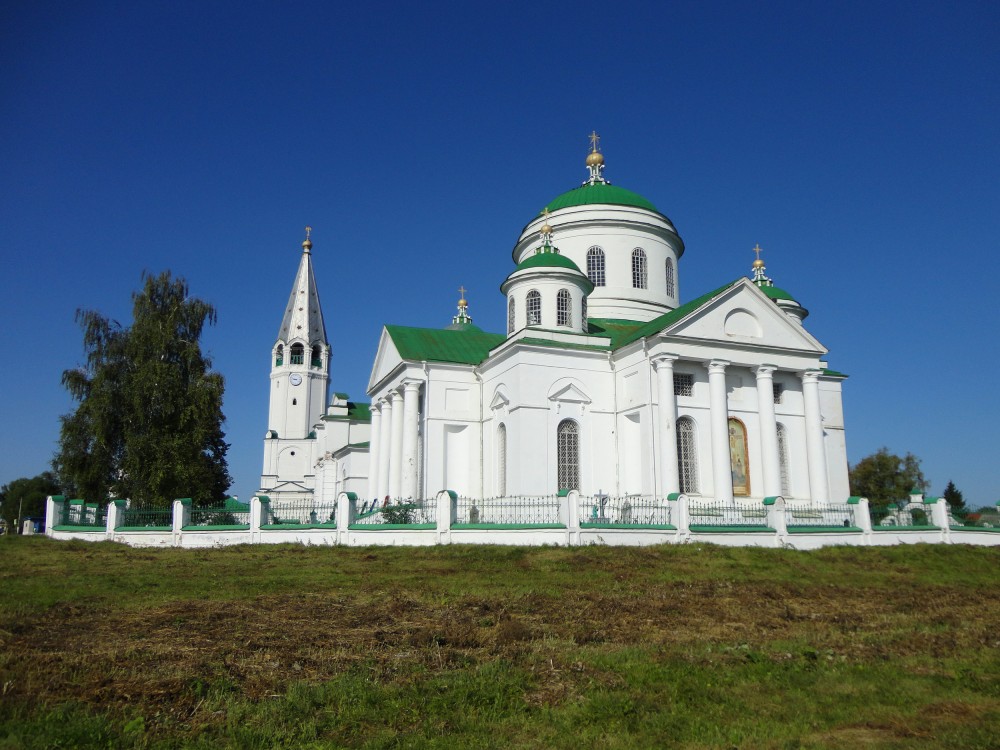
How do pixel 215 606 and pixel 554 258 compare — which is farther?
pixel 554 258

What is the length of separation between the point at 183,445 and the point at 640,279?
1764 centimetres

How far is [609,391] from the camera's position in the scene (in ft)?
81.1

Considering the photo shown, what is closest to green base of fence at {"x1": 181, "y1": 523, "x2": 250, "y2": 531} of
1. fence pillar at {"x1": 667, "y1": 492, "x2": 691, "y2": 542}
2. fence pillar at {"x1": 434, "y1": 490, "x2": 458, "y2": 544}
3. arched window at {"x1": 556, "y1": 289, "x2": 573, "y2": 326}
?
fence pillar at {"x1": 434, "y1": 490, "x2": 458, "y2": 544}

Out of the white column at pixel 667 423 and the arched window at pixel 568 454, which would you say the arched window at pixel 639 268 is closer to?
the white column at pixel 667 423

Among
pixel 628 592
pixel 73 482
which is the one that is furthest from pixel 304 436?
pixel 628 592

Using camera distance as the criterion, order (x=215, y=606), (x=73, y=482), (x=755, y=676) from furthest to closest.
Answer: (x=73, y=482)
(x=215, y=606)
(x=755, y=676)

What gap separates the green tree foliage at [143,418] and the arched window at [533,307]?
1160cm

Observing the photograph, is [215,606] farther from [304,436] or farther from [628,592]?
[304,436]

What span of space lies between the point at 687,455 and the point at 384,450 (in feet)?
36.9

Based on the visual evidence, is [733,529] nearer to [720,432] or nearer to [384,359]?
[720,432]

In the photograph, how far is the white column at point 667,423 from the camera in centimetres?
2202

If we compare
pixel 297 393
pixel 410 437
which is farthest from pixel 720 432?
pixel 297 393

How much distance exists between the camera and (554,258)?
25922mm

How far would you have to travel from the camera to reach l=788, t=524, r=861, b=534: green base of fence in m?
19.8
